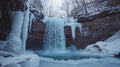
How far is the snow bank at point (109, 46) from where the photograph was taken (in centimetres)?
1235

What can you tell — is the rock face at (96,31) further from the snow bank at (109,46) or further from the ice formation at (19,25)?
the ice formation at (19,25)

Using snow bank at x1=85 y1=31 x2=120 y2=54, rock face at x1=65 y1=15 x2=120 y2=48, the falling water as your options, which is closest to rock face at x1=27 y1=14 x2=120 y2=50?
rock face at x1=65 y1=15 x2=120 y2=48

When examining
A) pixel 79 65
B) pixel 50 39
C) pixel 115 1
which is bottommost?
pixel 79 65

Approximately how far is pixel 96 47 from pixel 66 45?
4.27m

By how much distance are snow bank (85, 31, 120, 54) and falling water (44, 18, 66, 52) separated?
380 centimetres

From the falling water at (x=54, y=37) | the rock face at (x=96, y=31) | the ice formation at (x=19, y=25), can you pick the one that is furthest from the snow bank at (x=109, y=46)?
the ice formation at (x=19, y=25)

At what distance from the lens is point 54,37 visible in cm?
1703

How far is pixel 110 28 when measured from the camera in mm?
15484

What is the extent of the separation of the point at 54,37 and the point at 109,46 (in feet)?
19.4

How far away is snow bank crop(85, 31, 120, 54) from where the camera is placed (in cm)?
1235

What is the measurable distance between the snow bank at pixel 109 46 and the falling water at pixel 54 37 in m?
3.80

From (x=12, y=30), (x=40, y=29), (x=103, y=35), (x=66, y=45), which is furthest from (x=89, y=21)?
(x=12, y=30)

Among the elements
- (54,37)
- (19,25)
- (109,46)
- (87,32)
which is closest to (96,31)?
(87,32)

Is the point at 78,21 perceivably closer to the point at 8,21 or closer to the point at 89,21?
the point at 89,21
